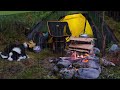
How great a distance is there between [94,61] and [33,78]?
1.10 meters

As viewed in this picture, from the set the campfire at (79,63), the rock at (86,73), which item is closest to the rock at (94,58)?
the campfire at (79,63)

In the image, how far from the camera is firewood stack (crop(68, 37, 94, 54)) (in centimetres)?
614

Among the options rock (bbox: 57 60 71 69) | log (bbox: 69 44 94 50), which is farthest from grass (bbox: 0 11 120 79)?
log (bbox: 69 44 94 50)

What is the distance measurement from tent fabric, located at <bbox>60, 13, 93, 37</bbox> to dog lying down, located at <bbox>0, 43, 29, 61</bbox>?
100 centimetres

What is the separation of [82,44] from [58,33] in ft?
1.63

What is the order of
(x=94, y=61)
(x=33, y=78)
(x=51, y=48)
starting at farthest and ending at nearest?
1. (x=51, y=48)
2. (x=94, y=61)
3. (x=33, y=78)

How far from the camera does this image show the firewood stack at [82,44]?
6.14 metres

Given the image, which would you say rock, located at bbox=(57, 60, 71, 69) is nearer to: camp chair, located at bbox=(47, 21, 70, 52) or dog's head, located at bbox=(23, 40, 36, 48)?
camp chair, located at bbox=(47, 21, 70, 52)

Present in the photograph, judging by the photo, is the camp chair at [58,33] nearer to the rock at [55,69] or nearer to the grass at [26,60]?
the grass at [26,60]

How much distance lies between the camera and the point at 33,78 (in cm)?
546

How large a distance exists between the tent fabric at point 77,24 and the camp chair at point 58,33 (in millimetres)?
130

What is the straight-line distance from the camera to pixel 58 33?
6402 millimetres
